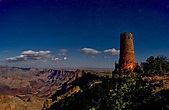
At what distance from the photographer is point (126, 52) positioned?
82.0 metres

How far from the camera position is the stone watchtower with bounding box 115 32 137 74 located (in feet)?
269

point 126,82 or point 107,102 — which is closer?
point 107,102

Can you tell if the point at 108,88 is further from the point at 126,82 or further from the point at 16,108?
the point at 16,108

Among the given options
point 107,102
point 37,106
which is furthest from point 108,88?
point 37,106

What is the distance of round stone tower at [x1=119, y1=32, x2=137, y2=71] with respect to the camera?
81938 mm

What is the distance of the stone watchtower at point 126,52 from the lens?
8194 cm

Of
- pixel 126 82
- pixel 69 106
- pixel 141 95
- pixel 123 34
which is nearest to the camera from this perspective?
pixel 141 95

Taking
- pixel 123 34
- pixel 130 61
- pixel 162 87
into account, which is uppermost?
pixel 123 34

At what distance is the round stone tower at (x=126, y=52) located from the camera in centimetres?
8194

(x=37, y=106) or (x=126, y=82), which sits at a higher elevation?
(x=126, y=82)

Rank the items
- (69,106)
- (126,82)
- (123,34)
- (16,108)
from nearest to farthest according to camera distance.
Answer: (126,82) → (69,106) → (123,34) → (16,108)

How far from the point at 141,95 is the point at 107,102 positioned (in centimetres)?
612

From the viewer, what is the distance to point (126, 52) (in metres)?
82.0

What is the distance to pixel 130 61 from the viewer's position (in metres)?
82.3
